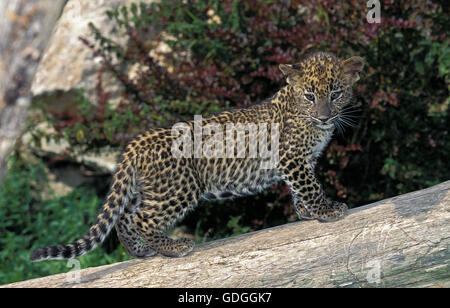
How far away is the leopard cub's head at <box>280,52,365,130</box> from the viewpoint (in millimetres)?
5680

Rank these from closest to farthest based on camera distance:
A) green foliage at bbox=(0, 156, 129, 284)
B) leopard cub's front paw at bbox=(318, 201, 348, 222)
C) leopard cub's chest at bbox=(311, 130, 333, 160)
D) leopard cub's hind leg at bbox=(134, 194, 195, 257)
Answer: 1. leopard cub's hind leg at bbox=(134, 194, 195, 257)
2. leopard cub's front paw at bbox=(318, 201, 348, 222)
3. leopard cub's chest at bbox=(311, 130, 333, 160)
4. green foliage at bbox=(0, 156, 129, 284)

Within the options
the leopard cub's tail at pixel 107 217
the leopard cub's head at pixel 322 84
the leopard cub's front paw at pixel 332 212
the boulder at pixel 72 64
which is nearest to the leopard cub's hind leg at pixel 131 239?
the leopard cub's tail at pixel 107 217

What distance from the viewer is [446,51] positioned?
7012mm

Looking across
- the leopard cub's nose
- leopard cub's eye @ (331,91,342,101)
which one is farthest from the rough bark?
leopard cub's eye @ (331,91,342,101)

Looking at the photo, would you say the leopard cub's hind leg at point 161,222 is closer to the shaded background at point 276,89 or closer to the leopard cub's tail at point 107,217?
the leopard cub's tail at point 107,217

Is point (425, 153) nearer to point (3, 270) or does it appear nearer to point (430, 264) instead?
point (430, 264)

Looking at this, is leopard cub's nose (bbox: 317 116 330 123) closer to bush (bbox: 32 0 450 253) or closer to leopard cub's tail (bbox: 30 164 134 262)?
bush (bbox: 32 0 450 253)

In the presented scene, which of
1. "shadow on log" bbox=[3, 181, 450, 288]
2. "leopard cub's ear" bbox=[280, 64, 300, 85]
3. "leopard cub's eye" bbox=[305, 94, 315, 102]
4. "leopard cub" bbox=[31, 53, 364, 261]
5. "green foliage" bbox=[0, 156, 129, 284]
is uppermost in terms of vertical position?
"leopard cub's ear" bbox=[280, 64, 300, 85]

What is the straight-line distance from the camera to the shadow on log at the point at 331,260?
5.05 meters

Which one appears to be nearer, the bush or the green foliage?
the bush

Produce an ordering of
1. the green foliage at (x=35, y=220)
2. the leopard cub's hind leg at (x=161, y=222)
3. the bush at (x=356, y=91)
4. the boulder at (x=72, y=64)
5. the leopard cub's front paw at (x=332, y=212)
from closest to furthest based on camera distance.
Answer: the leopard cub's hind leg at (x=161, y=222) < the leopard cub's front paw at (x=332, y=212) < the bush at (x=356, y=91) < the green foliage at (x=35, y=220) < the boulder at (x=72, y=64)

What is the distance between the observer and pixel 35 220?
895 centimetres
